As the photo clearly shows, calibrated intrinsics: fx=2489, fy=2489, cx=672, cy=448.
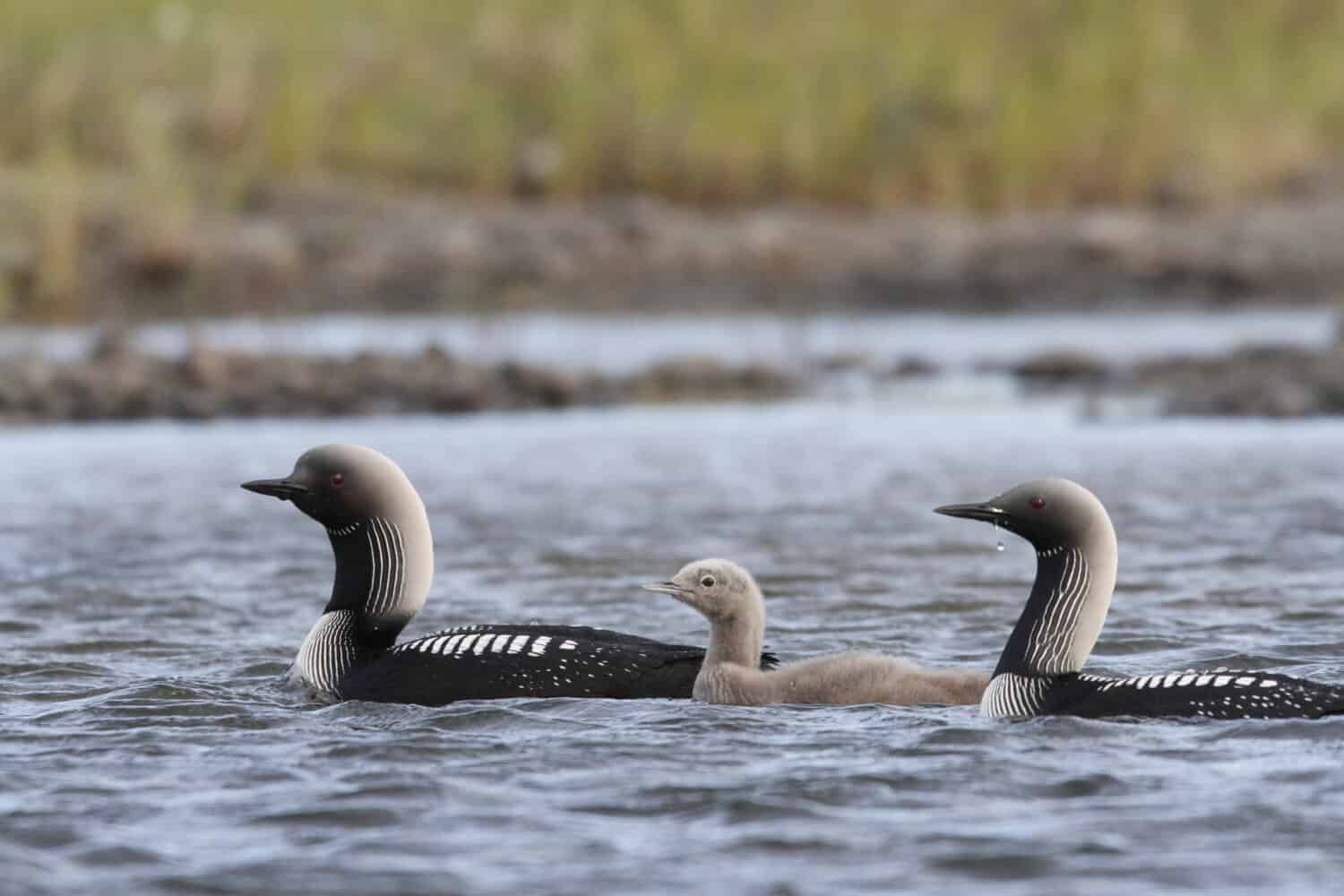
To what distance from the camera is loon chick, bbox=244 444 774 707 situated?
818cm

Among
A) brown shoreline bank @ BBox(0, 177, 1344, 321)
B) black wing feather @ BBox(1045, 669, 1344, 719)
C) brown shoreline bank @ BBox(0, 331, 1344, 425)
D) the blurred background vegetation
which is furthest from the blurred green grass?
black wing feather @ BBox(1045, 669, 1344, 719)

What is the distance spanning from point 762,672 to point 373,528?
1.51 meters

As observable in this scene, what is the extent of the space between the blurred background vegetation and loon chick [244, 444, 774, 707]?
750 inches

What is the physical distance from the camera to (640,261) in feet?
92.6

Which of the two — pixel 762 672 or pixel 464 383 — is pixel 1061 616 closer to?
pixel 762 672

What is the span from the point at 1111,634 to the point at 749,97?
22703 millimetres

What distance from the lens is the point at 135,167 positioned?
29.2 m

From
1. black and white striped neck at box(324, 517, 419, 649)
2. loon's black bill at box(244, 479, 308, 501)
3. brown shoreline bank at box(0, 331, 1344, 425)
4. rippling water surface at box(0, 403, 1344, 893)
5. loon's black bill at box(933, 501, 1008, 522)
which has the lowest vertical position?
rippling water surface at box(0, 403, 1344, 893)

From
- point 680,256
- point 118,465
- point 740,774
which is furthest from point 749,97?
point 740,774

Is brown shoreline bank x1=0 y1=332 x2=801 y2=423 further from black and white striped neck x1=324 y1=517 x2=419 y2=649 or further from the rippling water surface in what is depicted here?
black and white striped neck x1=324 y1=517 x2=419 y2=649

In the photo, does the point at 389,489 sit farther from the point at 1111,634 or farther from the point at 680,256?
the point at 680,256

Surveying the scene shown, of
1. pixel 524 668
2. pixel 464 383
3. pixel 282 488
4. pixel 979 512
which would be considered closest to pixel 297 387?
pixel 464 383

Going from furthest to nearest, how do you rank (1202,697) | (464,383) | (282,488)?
(464,383) → (282,488) → (1202,697)

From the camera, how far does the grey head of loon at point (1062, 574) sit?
780cm
